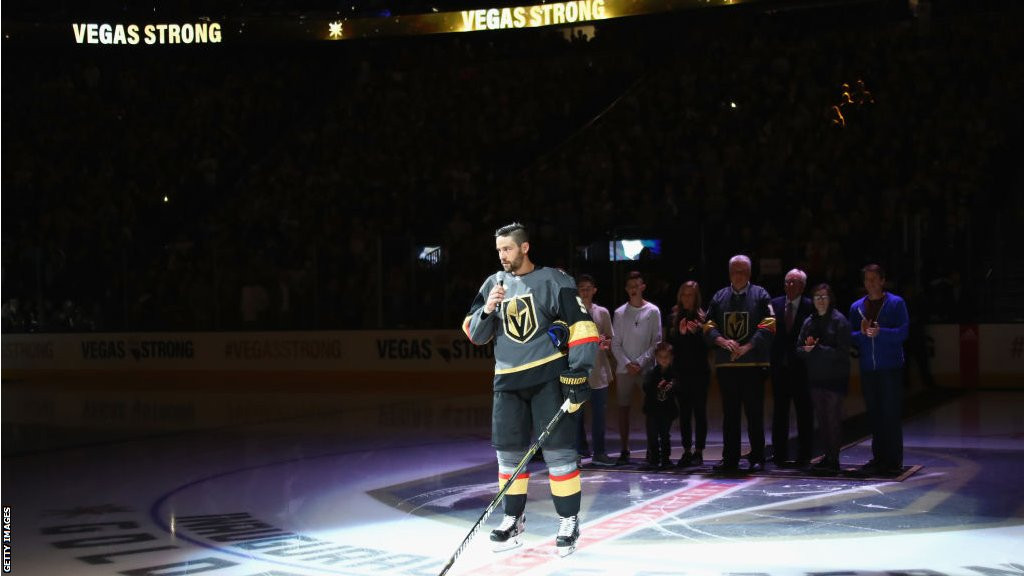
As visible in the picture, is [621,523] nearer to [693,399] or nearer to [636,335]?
[693,399]

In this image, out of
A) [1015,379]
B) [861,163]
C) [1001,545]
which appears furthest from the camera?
[861,163]

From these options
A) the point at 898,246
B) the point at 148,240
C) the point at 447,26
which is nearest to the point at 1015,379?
the point at 898,246

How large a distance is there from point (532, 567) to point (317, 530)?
6.30ft

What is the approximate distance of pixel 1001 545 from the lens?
288 inches

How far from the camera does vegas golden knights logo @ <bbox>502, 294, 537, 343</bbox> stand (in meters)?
7.46

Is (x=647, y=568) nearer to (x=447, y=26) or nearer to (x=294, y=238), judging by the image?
(x=294, y=238)

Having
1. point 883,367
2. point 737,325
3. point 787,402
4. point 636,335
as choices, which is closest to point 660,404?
point 636,335

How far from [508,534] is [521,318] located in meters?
→ 1.33

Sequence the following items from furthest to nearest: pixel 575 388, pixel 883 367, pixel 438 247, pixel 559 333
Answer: pixel 438 247 < pixel 883 367 < pixel 559 333 < pixel 575 388

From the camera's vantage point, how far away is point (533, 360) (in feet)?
24.5

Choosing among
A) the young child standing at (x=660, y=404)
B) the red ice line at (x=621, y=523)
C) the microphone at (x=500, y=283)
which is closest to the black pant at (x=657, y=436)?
the young child standing at (x=660, y=404)

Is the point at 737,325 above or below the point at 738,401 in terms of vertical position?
above

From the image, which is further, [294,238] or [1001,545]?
[294,238]

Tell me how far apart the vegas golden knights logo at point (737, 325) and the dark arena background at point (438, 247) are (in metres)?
1.16
